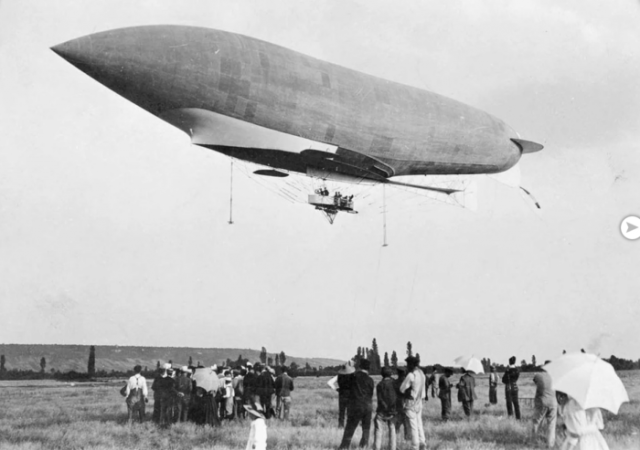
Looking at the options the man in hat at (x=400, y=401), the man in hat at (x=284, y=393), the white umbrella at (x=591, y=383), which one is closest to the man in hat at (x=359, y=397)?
the man in hat at (x=400, y=401)

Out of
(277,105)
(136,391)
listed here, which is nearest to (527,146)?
(277,105)

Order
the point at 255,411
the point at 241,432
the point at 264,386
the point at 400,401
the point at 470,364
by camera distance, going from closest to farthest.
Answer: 1. the point at 255,411
2. the point at 400,401
3. the point at 241,432
4. the point at 264,386
5. the point at 470,364

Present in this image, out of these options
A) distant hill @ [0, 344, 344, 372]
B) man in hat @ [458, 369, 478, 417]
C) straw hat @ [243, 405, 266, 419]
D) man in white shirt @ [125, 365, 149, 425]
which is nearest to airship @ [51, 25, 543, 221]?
man in white shirt @ [125, 365, 149, 425]

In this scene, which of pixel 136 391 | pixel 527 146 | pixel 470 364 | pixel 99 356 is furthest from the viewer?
pixel 99 356

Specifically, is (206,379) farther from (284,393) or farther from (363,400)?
(363,400)

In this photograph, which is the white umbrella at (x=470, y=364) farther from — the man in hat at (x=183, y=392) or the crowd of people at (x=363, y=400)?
the man in hat at (x=183, y=392)

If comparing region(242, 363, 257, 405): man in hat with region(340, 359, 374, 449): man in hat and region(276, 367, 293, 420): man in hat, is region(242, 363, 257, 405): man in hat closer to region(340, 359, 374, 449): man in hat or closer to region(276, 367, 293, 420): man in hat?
region(276, 367, 293, 420): man in hat
